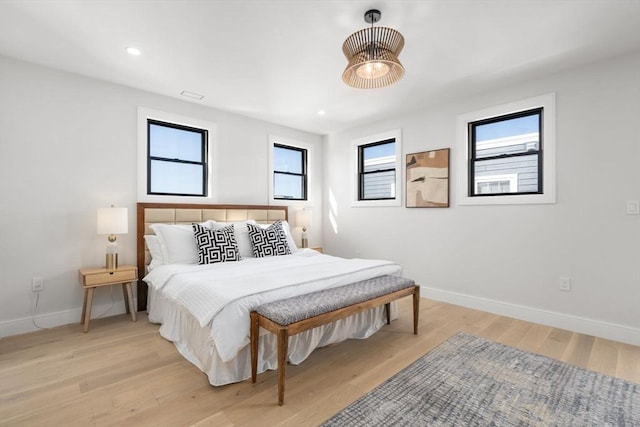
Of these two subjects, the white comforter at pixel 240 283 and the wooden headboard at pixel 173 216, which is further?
the wooden headboard at pixel 173 216

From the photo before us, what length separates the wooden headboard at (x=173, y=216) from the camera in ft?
11.4

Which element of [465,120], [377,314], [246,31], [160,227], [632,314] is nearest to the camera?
[246,31]

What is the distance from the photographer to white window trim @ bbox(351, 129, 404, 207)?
4.40 metres

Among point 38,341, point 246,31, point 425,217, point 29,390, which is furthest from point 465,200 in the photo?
point 38,341

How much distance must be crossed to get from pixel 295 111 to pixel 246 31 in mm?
1857

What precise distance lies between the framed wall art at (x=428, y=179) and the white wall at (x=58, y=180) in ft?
11.1

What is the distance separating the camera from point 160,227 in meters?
3.29

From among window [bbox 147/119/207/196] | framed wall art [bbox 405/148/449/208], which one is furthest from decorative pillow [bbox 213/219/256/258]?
framed wall art [bbox 405/148/449/208]

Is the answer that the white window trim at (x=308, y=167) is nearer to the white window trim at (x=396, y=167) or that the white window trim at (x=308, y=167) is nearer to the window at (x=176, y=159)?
the white window trim at (x=396, y=167)

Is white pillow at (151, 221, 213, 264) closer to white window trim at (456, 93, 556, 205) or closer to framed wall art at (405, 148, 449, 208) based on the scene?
framed wall art at (405, 148, 449, 208)

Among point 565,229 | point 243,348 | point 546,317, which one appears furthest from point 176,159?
point 546,317

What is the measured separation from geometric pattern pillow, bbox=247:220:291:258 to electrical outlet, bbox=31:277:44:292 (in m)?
2.05

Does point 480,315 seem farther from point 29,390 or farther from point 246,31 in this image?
point 29,390

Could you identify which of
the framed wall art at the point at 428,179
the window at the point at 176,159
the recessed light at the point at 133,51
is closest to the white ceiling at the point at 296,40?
the recessed light at the point at 133,51
